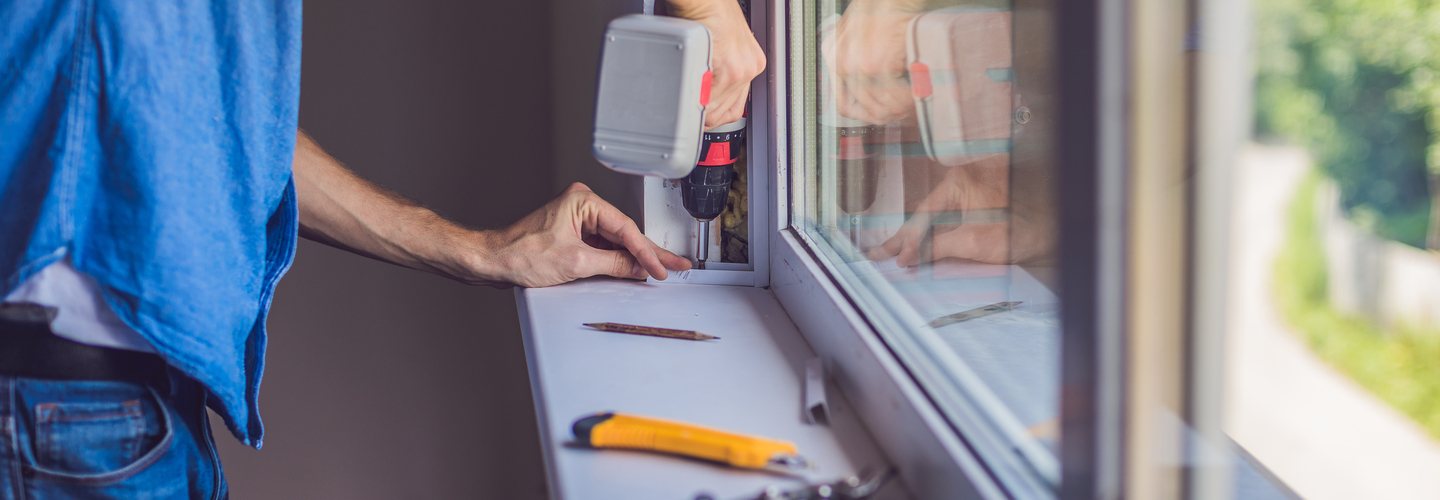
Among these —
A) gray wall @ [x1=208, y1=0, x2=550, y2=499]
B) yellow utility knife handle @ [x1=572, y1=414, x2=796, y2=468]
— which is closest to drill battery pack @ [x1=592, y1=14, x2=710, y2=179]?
yellow utility knife handle @ [x1=572, y1=414, x2=796, y2=468]

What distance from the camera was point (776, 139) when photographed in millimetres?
1194

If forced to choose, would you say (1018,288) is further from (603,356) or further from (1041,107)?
(603,356)

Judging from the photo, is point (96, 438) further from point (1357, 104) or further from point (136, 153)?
point (1357, 104)

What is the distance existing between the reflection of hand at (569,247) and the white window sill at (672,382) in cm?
2

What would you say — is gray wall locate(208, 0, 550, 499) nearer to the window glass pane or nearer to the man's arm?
the man's arm

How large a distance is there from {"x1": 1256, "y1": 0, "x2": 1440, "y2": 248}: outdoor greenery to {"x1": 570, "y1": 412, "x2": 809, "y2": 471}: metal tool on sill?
1.27 ft

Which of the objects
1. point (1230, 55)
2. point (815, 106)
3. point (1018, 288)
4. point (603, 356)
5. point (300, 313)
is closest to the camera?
point (1230, 55)

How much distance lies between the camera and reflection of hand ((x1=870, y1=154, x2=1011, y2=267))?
0.88 meters

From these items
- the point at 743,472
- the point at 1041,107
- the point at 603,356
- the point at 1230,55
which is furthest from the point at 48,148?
the point at 1230,55

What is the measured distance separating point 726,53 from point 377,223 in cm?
50

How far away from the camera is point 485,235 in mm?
1300

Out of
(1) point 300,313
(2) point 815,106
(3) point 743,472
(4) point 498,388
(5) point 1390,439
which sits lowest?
(4) point 498,388

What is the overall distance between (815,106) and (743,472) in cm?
55

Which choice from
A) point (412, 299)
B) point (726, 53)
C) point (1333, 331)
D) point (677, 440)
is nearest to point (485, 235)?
point (726, 53)
